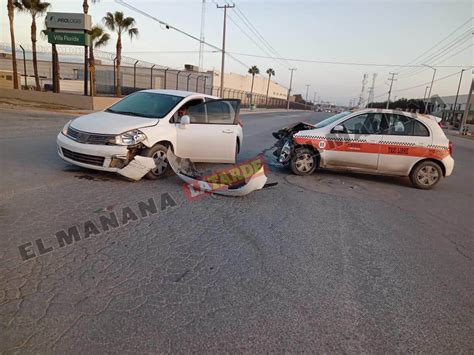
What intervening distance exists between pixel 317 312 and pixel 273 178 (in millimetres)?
4538

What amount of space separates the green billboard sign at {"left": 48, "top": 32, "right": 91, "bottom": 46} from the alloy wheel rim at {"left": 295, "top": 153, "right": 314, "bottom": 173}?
20072 mm

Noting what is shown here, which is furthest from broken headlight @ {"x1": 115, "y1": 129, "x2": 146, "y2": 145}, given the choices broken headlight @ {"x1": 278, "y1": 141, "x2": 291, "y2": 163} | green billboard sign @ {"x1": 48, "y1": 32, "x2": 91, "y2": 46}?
green billboard sign @ {"x1": 48, "y1": 32, "x2": 91, "y2": 46}

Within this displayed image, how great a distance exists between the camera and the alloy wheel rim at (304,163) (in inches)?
290

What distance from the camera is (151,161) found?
222 inches

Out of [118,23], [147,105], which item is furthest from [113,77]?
[147,105]

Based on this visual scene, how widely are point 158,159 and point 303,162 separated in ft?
11.1

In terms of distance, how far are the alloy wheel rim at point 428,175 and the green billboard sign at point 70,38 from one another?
72.3 feet

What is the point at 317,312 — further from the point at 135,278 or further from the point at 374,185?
the point at 374,185

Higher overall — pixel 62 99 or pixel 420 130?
pixel 420 130

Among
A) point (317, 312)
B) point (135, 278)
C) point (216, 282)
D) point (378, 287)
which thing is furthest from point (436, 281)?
point (135, 278)

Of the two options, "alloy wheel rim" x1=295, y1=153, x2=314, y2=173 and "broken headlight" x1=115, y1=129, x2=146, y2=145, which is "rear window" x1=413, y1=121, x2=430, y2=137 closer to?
"alloy wheel rim" x1=295, y1=153, x2=314, y2=173

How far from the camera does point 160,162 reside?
5.98 metres

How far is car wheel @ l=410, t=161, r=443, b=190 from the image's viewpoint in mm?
7152

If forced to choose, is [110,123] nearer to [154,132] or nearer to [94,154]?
[94,154]
